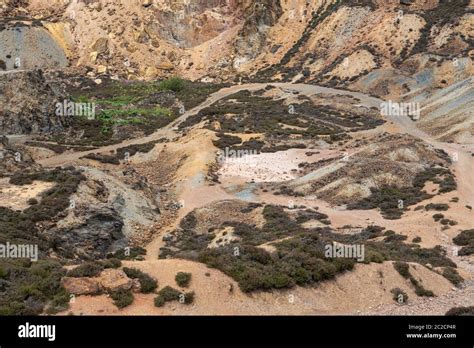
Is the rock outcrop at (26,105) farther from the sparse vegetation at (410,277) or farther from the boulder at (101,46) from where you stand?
the sparse vegetation at (410,277)

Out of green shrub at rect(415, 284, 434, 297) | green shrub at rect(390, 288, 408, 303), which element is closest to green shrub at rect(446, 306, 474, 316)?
green shrub at rect(390, 288, 408, 303)

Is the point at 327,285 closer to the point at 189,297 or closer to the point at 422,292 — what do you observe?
the point at 422,292

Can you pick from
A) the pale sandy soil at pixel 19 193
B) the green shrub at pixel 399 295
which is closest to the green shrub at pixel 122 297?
the green shrub at pixel 399 295

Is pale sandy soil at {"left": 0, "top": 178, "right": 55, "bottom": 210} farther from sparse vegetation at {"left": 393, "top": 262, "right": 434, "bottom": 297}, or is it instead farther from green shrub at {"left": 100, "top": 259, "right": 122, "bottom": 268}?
sparse vegetation at {"left": 393, "top": 262, "right": 434, "bottom": 297}

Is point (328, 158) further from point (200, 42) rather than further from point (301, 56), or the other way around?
point (200, 42)

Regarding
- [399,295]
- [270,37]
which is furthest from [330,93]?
[399,295]

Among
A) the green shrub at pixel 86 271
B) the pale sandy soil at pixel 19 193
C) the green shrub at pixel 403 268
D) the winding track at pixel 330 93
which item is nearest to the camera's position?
the green shrub at pixel 86 271
